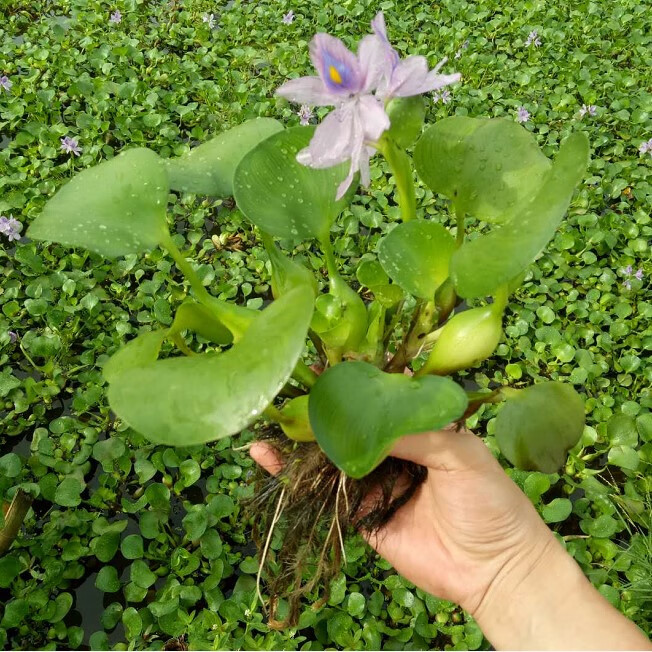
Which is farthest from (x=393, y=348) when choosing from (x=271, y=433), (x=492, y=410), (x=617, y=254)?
(x=617, y=254)

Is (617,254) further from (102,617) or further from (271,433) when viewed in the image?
(102,617)

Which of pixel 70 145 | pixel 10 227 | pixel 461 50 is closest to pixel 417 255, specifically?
pixel 10 227

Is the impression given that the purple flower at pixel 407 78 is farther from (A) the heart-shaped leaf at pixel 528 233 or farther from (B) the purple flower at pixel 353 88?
(A) the heart-shaped leaf at pixel 528 233

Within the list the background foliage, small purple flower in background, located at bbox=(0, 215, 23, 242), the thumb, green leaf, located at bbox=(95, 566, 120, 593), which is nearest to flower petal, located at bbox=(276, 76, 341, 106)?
the thumb

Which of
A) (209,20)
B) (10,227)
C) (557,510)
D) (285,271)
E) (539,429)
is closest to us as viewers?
(539,429)

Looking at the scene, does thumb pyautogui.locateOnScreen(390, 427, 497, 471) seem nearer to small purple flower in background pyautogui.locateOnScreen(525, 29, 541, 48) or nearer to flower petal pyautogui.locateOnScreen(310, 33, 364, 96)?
flower petal pyautogui.locateOnScreen(310, 33, 364, 96)

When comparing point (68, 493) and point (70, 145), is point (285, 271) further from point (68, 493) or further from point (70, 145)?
point (70, 145)

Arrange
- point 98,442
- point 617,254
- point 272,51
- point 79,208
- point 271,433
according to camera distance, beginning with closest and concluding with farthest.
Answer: point 79,208 → point 271,433 → point 98,442 → point 617,254 → point 272,51
